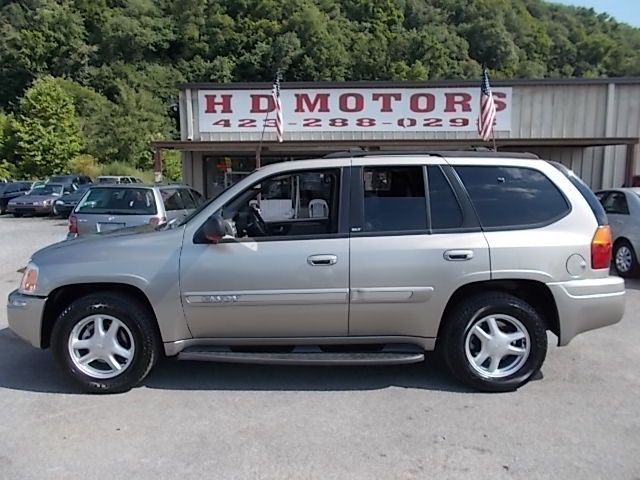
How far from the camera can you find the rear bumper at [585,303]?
4270 mm

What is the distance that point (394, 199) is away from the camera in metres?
4.39

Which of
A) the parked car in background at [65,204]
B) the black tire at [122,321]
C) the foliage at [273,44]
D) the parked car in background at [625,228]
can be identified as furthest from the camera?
the foliage at [273,44]

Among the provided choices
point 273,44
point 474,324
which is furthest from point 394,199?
point 273,44

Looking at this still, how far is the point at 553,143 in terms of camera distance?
15.8m

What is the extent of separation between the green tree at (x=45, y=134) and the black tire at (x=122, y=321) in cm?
4769

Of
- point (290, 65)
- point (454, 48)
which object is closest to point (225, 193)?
point (290, 65)

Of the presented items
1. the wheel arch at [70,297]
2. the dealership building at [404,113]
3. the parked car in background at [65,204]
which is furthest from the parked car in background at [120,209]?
the parked car in background at [65,204]

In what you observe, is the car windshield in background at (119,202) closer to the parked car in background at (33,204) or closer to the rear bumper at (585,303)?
the rear bumper at (585,303)

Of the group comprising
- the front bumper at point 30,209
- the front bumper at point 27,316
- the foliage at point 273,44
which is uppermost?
the foliage at point 273,44

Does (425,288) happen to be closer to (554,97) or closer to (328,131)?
(328,131)

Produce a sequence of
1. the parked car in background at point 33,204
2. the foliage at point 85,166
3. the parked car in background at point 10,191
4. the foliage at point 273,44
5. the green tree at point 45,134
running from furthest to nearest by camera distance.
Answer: the foliage at point 273,44 < the green tree at point 45,134 < the foliage at point 85,166 < the parked car in background at point 10,191 < the parked car in background at point 33,204

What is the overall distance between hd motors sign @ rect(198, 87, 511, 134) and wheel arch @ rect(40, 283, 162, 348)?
41.5ft

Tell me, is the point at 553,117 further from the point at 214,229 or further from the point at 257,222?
the point at 214,229

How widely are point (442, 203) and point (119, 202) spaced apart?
19.6 ft
